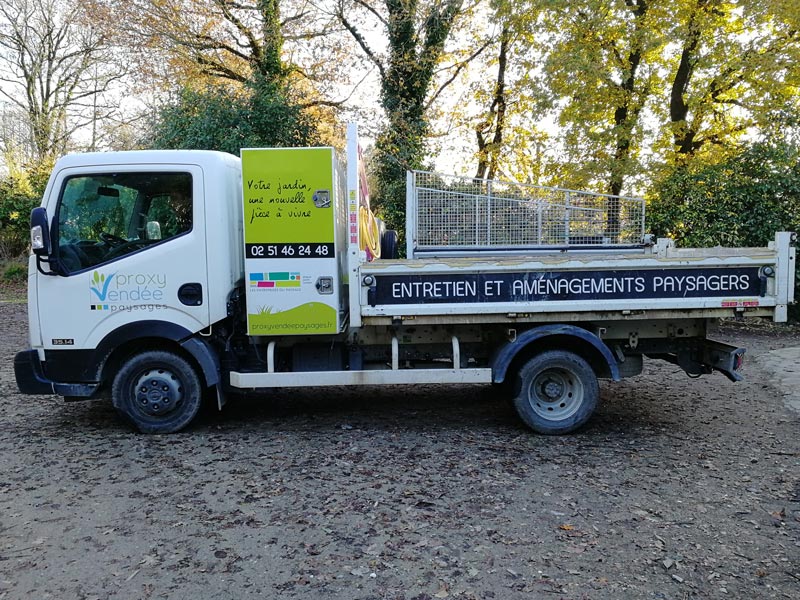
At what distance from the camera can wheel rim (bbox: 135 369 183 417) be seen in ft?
18.6

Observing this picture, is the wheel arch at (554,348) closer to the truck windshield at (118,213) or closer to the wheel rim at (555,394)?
the wheel rim at (555,394)

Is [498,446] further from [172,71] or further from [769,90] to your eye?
[172,71]

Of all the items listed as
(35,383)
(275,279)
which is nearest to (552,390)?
(275,279)

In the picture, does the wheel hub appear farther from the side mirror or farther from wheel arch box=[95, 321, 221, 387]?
A: the side mirror

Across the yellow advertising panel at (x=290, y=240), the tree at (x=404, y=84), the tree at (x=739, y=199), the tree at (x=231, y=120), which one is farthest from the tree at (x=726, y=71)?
the yellow advertising panel at (x=290, y=240)

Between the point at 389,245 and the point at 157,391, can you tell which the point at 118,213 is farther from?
the point at 389,245

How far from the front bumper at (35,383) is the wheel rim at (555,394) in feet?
13.3

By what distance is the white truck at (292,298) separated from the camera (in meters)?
5.46

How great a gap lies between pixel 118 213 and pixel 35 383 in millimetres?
1686

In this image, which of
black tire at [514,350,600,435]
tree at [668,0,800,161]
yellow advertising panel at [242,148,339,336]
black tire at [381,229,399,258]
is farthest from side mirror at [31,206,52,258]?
tree at [668,0,800,161]

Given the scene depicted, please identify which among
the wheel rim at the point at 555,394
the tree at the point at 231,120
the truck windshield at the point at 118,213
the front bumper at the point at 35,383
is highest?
the tree at the point at 231,120

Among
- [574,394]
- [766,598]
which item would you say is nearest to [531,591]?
[766,598]

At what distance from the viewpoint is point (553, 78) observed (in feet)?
50.3

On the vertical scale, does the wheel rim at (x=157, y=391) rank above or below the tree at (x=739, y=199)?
below
